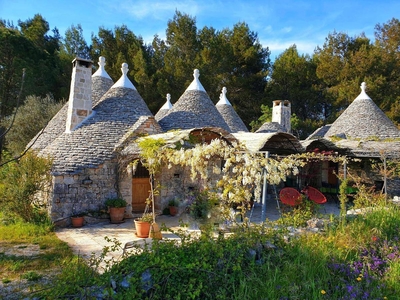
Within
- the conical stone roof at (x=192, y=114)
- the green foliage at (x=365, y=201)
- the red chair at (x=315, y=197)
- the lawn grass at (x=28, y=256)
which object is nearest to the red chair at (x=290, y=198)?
the red chair at (x=315, y=197)

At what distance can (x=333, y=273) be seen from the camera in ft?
13.1

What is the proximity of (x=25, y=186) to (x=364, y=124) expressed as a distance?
15.1 meters

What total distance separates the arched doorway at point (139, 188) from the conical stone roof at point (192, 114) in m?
2.28

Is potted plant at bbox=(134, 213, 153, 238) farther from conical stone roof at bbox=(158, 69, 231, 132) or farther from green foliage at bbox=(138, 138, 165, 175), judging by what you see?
conical stone roof at bbox=(158, 69, 231, 132)

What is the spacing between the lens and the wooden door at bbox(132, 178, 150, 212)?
1020cm

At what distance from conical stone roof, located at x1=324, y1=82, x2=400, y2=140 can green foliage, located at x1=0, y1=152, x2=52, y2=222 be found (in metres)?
13.0

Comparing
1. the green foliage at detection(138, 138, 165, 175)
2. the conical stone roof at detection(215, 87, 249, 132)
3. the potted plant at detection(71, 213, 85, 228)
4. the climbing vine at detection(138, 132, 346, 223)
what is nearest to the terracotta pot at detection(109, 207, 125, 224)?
the potted plant at detection(71, 213, 85, 228)

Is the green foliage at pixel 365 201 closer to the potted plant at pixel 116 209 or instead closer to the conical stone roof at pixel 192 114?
the conical stone roof at pixel 192 114

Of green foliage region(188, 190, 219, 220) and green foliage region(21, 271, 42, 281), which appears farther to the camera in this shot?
green foliage region(188, 190, 219, 220)

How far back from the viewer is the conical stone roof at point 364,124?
1395 cm

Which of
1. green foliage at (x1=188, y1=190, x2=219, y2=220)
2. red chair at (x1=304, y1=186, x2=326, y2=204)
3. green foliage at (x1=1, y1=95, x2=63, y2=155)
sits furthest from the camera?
green foliage at (x1=1, y1=95, x2=63, y2=155)

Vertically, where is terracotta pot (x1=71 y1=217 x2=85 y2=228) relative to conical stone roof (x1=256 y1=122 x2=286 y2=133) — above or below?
below

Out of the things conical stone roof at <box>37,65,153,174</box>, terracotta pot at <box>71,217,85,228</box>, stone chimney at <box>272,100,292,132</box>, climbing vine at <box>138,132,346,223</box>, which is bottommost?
terracotta pot at <box>71,217,85,228</box>

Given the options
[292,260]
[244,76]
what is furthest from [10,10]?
[244,76]
